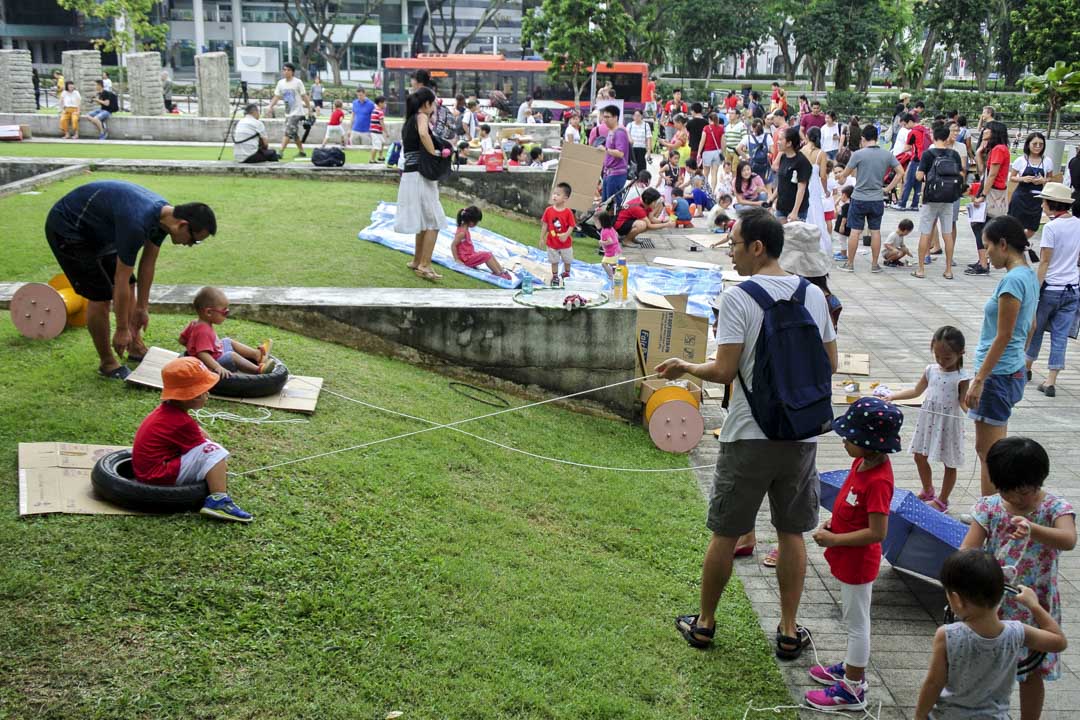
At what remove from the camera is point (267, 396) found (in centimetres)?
634

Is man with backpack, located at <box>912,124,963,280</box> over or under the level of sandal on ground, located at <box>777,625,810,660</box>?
over

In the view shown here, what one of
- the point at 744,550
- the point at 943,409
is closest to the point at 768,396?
the point at 744,550

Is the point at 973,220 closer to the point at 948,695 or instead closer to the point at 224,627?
the point at 948,695

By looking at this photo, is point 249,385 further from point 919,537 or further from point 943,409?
point 943,409

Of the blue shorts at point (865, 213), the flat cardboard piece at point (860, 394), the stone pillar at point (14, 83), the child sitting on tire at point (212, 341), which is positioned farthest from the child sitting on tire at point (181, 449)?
the stone pillar at point (14, 83)

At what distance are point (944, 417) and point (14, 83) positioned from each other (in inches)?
1039

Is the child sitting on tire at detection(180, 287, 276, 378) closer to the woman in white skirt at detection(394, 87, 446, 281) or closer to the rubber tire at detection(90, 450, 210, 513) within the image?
the rubber tire at detection(90, 450, 210, 513)

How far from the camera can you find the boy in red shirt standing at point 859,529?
14.0 ft

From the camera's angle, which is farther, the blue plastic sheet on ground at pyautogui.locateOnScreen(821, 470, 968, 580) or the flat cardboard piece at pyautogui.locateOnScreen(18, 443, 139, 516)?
the blue plastic sheet on ground at pyautogui.locateOnScreen(821, 470, 968, 580)

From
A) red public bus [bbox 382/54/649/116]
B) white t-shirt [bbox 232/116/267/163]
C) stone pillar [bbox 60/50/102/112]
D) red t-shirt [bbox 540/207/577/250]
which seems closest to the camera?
red t-shirt [bbox 540/207/577/250]

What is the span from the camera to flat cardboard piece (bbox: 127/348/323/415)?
6.12 meters

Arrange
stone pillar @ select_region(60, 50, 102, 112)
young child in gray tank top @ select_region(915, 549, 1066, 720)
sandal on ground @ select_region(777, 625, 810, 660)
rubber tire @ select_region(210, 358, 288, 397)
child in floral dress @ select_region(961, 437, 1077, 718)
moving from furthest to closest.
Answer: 1. stone pillar @ select_region(60, 50, 102, 112)
2. rubber tire @ select_region(210, 358, 288, 397)
3. sandal on ground @ select_region(777, 625, 810, 660)
4. child in floral dress @ select_region(961, 437, 1077, 718)
5. young child in gray tank top @ select_region(915, 549, 1066, 720)

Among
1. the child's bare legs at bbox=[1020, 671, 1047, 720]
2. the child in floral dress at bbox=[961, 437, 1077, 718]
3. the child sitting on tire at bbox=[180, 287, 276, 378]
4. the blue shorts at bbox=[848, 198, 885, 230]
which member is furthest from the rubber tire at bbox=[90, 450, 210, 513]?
the blue shorts at bbox=[848, 198, 885, 230]

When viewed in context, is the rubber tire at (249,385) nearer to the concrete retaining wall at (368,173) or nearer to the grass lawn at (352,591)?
the grass lawn at (352,591)
